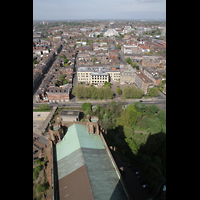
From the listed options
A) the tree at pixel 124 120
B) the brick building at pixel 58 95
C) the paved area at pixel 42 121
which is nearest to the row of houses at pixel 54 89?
the brick building at pixel 58 95

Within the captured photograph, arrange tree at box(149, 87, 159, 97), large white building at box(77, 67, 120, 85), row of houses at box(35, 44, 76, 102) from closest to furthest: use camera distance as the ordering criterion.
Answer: row of houses at box(35, 44, 76, 102) → tree at box(149, 87, 159, 97) → large white building at box(77, 67, 120, 85)

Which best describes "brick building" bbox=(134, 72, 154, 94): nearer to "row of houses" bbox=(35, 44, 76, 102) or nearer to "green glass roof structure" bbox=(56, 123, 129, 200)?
"row of houses" bbox=(35, 44, 76, 102)

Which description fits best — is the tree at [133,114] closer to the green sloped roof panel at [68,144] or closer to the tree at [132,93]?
the tree at [132,93]

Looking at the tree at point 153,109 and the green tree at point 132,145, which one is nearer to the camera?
the green tree at point 132,145

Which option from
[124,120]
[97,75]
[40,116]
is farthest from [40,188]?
[97,75]

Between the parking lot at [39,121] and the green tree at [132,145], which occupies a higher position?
the parking lot at [39,121]

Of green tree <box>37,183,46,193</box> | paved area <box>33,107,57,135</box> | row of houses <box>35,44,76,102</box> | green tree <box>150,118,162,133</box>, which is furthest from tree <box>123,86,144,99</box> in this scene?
green tree <box>37,183,46,193</box>

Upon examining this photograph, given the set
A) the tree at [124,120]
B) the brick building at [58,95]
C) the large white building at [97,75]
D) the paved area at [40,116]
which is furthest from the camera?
the large white building at [97,75]

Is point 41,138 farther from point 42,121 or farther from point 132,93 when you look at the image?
point 132,93

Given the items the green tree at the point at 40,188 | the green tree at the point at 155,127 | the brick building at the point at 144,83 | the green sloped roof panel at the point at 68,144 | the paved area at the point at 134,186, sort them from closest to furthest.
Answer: the green tree at the point at 40,188 → the green sloped roof panel at the point at 68,144 → the paved area at the point at 134,186 → the green tree at the point at 155,127 → the brick building at the point at 144,83
